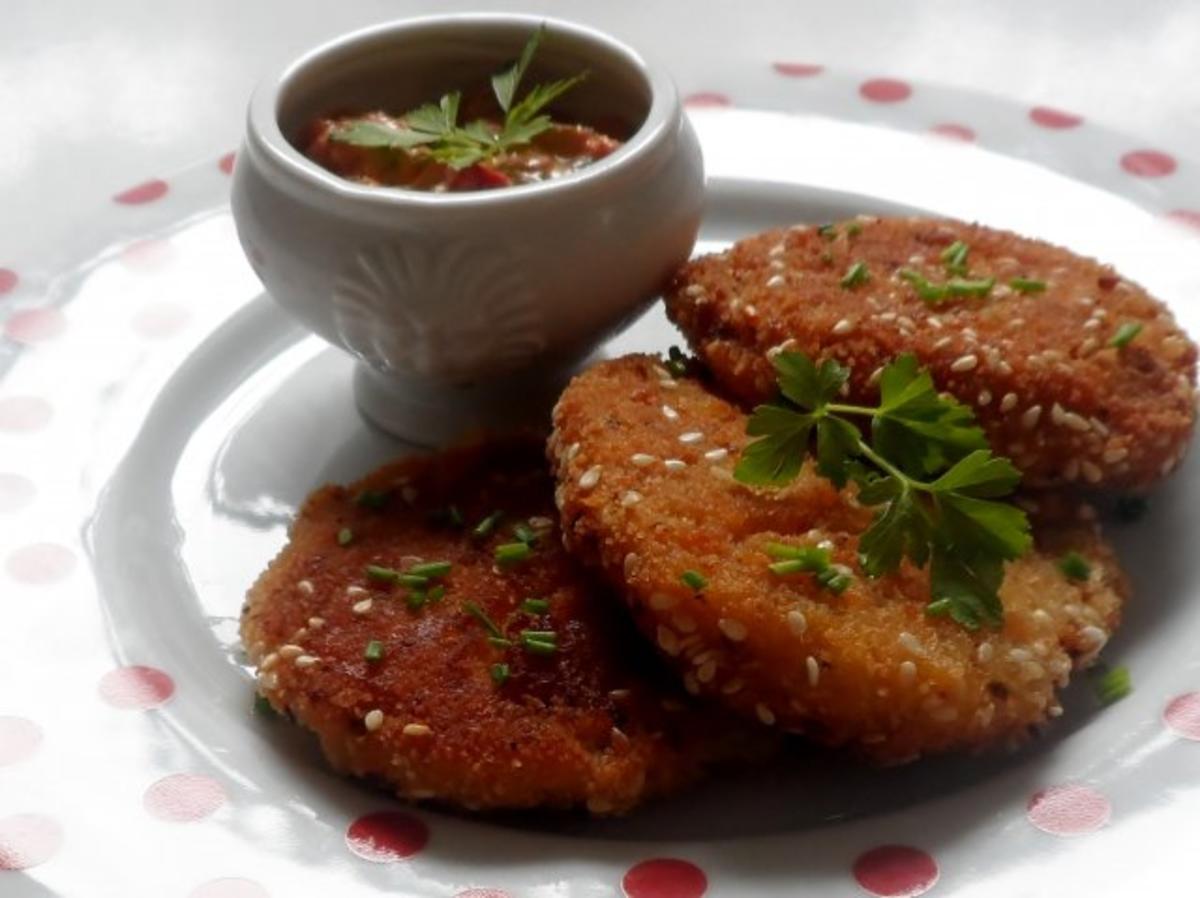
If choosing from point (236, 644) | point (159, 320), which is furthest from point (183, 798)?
point (159, 320)

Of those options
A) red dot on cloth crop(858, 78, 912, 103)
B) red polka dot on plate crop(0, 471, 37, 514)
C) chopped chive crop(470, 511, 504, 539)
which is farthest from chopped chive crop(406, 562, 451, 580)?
red dot on cloth crop(858, 78, 912, 103)

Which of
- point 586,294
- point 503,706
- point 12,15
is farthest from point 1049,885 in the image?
point 12,15

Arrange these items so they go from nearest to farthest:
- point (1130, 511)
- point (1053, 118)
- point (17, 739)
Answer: point (17, 739), point (1130, 511), point (1053, 118)

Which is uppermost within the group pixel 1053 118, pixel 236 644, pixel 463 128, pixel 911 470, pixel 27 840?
pixel 463 128

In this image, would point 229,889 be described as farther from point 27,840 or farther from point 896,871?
point 896,871

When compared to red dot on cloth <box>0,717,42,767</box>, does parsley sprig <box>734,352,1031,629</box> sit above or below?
above

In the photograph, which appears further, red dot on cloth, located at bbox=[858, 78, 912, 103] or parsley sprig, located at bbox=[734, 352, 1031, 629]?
red dot on cloth, located at bbox=[858, 78, 912, 103]

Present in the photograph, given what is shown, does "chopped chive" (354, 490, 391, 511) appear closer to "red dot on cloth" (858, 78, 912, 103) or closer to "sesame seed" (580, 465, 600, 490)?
"sesame seed" (580, 465, 600, 490)
